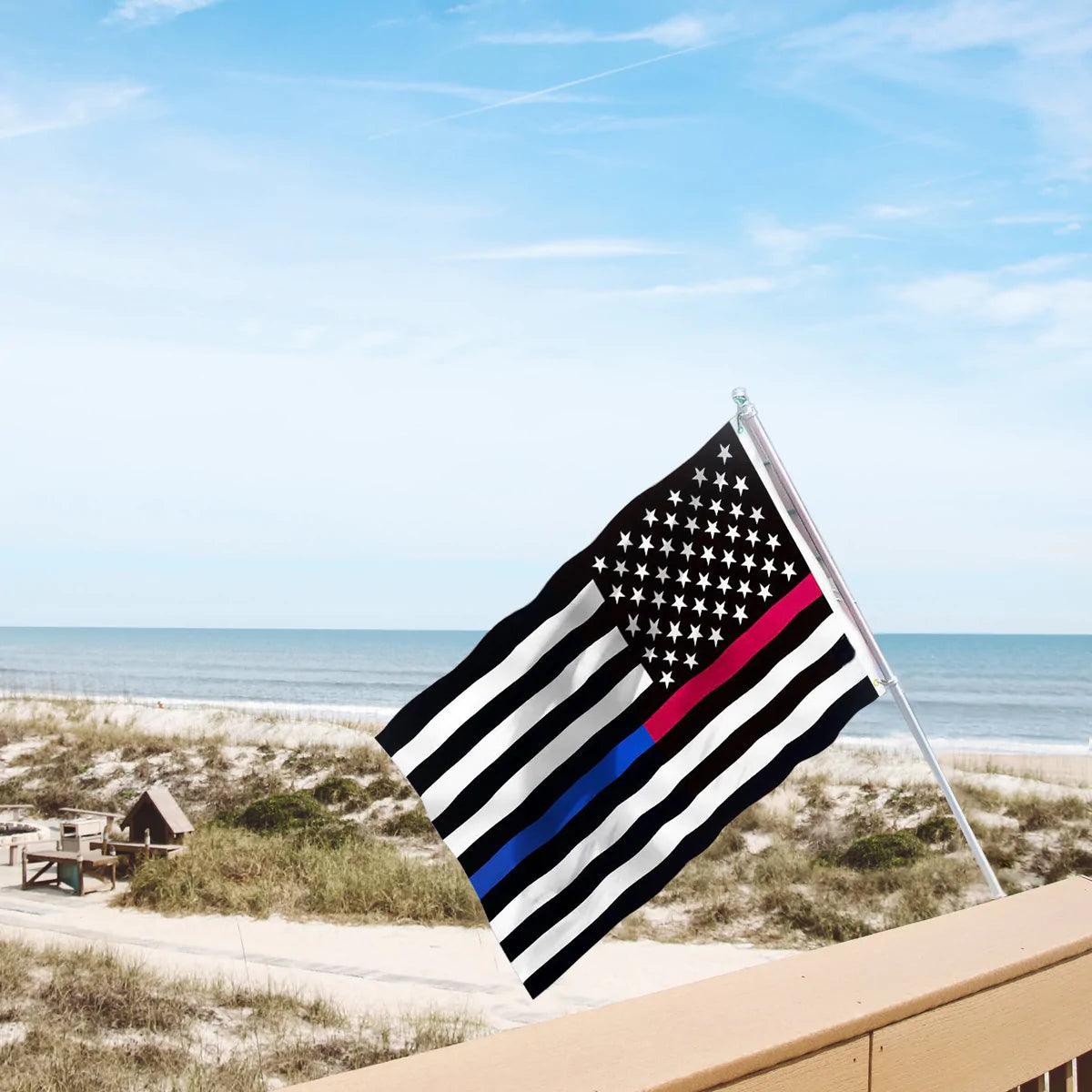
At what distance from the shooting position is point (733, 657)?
3.19m

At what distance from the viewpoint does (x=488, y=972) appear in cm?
1077

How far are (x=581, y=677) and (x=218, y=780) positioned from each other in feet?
52.6

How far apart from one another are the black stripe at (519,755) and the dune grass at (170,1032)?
5.52 meters

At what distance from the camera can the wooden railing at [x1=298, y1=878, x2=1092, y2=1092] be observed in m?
1.24

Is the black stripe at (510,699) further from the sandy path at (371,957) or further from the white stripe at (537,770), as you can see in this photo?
the sandy path at (371,957)

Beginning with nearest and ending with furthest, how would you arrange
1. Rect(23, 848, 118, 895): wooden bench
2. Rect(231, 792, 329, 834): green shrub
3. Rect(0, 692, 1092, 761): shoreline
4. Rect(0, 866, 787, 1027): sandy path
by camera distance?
Rect(0, 866, 787, 1027): sandy path → Rect(23, 848, 118, 895): wooden bench → Rect(231, 792, 329, 834): green shrub → Rect(0, 692, 1092, 761): shoreline

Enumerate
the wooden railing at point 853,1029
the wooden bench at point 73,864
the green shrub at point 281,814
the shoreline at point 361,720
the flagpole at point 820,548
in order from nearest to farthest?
1. the wooden railing at point 853,1029
2. the flagpole at point 820,548
3. the wooden bench at point 73,864
4. the green shrub at point 281,814
5. the shoreline at point 361,720

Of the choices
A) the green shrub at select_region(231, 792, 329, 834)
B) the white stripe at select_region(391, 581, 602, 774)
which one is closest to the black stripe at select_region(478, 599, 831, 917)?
the white stripe at select_region(391, 581, 602, 774)

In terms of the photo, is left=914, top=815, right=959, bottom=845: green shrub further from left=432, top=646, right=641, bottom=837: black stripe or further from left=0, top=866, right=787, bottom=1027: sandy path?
left=432, top=646, right=641, bottom=837: black stripe

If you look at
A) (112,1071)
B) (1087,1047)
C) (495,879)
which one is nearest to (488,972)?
(112,1071)

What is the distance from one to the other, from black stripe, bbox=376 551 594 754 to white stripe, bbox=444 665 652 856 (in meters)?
0.25

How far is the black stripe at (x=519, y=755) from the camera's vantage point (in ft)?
9.77

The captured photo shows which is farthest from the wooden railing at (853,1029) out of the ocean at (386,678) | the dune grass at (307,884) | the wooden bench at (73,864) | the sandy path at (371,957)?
the ocean at (386,678)

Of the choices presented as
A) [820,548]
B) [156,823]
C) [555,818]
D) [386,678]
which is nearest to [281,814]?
[156,823]
